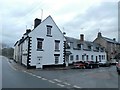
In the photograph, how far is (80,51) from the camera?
5038 cm

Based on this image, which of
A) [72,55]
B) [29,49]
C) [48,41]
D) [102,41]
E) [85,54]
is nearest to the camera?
[29,49]

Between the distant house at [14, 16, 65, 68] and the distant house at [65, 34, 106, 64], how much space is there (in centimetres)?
719

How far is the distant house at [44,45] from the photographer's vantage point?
111 feet

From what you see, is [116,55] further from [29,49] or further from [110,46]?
[29,49]

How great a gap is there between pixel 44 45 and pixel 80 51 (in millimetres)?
16781

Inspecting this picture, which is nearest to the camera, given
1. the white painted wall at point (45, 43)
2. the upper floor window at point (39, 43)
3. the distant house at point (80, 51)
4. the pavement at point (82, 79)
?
the pavement at point (82, 79)

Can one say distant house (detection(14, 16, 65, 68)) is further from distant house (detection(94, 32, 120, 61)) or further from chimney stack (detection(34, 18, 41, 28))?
distant house (detection(94, 32, 120, 61))

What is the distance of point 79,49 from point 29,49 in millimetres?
19112

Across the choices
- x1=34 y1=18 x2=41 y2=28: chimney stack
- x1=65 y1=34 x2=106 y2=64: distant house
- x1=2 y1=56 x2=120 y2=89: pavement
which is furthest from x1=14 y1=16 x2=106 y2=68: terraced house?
x1=2 y1=56 x2=120 y2=89: pavement

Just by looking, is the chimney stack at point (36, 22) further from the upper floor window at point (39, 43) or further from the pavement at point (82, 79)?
the pavement at point (82, 79)

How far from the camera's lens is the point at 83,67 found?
3653cm

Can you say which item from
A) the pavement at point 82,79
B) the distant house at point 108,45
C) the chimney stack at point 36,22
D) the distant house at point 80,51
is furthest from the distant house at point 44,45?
the distant house at point 108,45

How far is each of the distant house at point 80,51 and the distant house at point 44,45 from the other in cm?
719

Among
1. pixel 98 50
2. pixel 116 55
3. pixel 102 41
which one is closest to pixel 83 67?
Result: pixel 98 50
